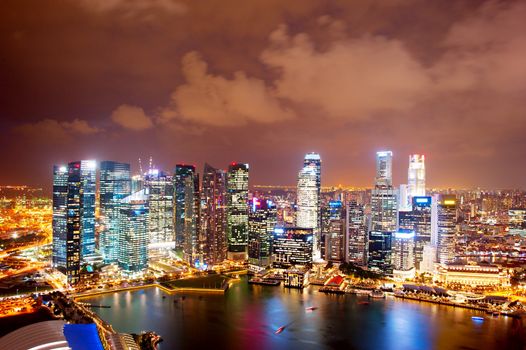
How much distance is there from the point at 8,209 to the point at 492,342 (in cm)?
3001

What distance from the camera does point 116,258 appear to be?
55.0 feet

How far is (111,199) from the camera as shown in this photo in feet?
62.0

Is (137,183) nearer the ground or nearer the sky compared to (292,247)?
nearer the sky

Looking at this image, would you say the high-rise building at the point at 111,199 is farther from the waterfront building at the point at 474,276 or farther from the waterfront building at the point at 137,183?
the waterfront building at the point at 474,276

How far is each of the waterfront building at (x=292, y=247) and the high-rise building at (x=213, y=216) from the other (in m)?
2.69

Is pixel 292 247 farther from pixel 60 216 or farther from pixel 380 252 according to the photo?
pixel 60 216

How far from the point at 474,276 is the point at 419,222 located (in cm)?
382

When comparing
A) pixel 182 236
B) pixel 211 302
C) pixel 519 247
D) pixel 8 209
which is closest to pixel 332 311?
pixel 211 302

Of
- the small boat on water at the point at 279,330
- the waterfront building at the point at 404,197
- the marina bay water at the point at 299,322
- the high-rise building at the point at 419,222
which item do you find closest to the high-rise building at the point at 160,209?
the marina bay water at the point at 299,322

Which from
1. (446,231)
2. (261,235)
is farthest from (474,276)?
(261,235)

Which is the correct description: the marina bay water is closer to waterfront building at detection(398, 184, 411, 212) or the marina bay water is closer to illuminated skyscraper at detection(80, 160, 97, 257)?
illuminated skyscraper at detection(80, 160, 97, 257)

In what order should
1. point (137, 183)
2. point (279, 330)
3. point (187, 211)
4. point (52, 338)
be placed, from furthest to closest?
1. point (137, 183)
2. point (187, 211)
3. point (279, 330)
4. point (52, 338)

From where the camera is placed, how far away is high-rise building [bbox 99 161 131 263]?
674 inches

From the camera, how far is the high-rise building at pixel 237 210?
20547 mm
